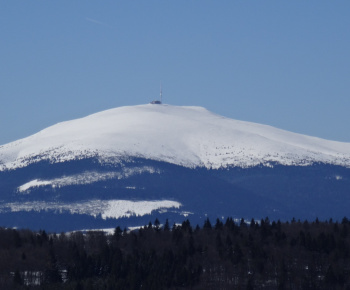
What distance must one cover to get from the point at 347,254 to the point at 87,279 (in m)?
31.3

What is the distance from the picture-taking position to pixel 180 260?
459 ft

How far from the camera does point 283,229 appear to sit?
162125mm

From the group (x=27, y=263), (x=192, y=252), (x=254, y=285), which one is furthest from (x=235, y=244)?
(x=27, y=263)

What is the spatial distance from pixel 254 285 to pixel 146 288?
12.0m

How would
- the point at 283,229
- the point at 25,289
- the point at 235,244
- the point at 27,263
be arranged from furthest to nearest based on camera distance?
the point at 283,229, the point at 235,244, the point at 27,263, the point at 25,289

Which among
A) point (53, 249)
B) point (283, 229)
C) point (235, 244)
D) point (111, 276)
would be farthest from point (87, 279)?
point (283, 229)

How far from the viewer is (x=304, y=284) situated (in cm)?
13312

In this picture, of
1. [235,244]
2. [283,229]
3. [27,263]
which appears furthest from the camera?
[283,229]

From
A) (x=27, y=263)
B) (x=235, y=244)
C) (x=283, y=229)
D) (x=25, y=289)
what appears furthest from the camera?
(x=283, y=229)

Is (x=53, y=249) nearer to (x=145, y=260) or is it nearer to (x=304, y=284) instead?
(x=145, y=260)

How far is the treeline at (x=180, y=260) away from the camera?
132250mm

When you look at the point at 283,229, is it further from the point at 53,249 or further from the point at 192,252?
the point at 53,249

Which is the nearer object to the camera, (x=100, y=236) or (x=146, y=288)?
(x=146, y=288)

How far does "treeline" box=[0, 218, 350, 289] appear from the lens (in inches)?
5207
